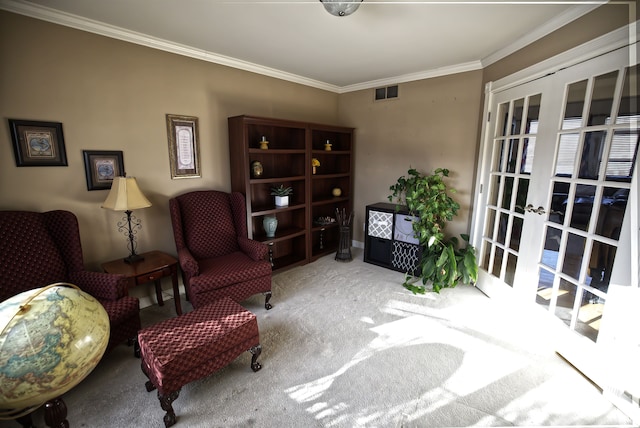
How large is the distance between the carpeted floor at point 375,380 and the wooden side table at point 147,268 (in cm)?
46

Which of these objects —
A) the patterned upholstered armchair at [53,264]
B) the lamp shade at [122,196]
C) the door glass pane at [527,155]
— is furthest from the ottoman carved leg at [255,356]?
the door glass pane at [527,155]

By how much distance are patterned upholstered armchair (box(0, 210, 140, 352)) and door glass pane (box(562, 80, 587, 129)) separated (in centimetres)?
344

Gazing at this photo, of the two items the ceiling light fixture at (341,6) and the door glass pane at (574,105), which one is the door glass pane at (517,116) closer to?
the door glass pane at (574,105)

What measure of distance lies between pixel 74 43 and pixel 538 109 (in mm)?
3771

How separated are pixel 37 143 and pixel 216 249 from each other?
1607mm

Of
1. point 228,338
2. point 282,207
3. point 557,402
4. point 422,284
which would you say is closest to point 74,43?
point 282,207

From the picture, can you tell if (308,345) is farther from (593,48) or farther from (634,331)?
(593,48)

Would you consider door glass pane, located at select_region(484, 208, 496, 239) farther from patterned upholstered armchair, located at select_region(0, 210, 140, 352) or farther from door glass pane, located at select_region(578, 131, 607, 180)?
patterned upholstered armchair, located at select_region(0, 210, 140, 352)

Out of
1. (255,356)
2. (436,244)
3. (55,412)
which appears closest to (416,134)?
(436,244)

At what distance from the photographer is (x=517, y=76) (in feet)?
8.32

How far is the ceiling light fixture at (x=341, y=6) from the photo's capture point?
5.74 ft

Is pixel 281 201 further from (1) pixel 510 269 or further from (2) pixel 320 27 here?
(1) pixel 510 269

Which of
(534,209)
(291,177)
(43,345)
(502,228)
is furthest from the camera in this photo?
(291,177)

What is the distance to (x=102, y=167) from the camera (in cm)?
243
